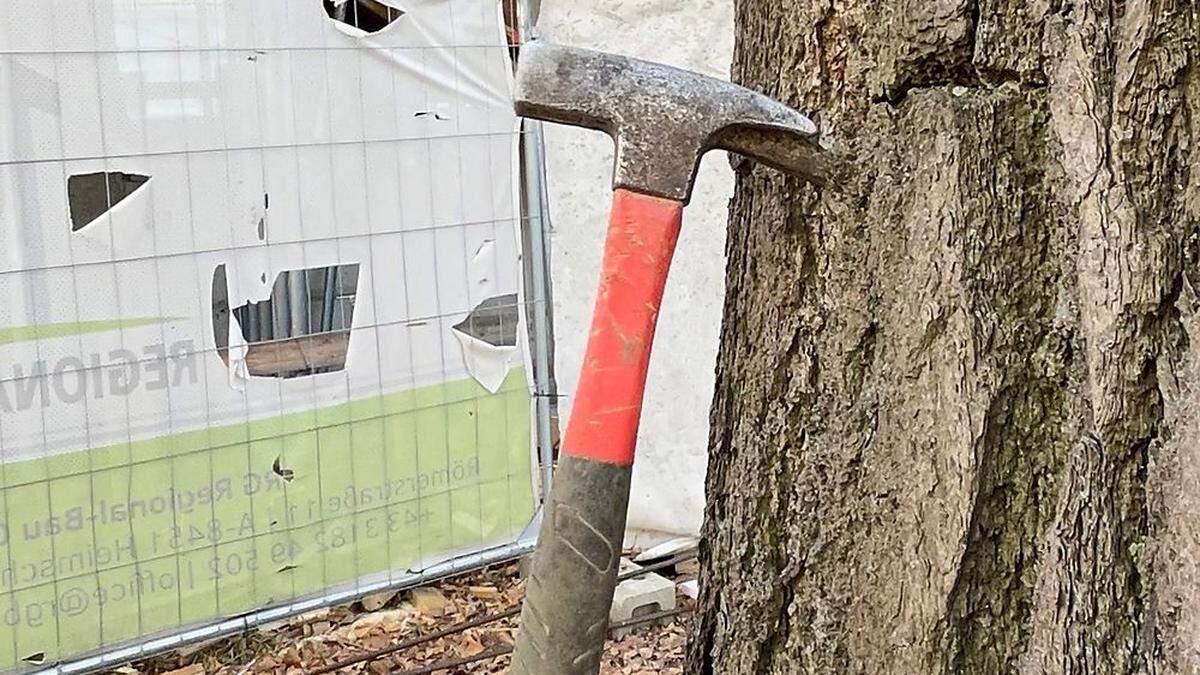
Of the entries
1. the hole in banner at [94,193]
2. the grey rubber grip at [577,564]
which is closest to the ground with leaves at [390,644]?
the hole in banner at [94,193]

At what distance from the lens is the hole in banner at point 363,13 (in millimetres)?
3578

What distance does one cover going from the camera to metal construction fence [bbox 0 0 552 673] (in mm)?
3121

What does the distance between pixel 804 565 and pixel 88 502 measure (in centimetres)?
252

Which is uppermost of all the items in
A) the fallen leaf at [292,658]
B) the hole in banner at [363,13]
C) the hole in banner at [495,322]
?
the hole in banner at [363,13]

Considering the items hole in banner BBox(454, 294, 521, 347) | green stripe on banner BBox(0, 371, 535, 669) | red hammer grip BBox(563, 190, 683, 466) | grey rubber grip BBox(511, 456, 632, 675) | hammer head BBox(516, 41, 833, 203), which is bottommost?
green stripe on banner BBox(0, 371, 535, 669)

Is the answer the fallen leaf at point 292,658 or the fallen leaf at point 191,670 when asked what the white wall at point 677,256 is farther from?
the fallen leaf at point 191,670

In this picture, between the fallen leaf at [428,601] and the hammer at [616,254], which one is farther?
the fallen leaf at [428,601]

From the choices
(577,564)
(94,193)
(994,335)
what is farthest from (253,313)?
(994,335)

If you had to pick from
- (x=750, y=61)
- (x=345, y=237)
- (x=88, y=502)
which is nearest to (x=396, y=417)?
(x=345, y=237)

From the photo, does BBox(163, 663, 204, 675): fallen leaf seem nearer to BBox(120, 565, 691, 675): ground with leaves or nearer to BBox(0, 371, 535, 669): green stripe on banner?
BBox(120, 565, 691, 675): ground with leaves

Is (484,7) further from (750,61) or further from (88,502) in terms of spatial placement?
(750,61)

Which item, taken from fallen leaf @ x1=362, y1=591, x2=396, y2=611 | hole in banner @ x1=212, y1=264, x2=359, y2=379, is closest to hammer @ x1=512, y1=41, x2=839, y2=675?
hole in banner @ x1=212, y1=264, x2=359, y2=379

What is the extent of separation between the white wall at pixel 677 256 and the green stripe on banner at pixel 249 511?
1.21 feet

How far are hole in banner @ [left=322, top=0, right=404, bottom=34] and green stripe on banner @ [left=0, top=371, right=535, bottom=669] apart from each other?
105 centimetres
